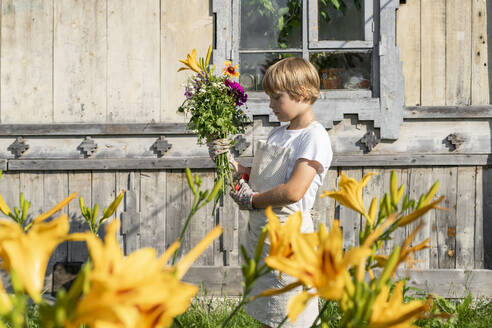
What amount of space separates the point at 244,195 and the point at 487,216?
Result: 2.25m

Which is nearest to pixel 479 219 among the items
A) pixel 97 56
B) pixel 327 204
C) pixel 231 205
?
pixel 327 204

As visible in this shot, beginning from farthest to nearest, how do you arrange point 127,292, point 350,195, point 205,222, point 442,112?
point 205,222
point 442,112
point 350,195
point 127,292

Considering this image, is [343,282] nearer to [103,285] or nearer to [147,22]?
[103,285]

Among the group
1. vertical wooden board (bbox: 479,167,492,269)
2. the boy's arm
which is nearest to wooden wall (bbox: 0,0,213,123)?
the boy's arm

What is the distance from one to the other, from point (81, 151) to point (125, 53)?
75 centimetres

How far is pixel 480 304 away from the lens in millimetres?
3234

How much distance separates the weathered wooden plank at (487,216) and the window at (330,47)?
2.36ft

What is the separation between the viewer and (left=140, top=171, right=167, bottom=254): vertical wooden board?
3.49 m

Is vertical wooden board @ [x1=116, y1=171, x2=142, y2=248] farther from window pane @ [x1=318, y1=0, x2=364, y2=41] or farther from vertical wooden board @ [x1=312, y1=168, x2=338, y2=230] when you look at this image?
window pane @ [x1=318, y1=0, x2=364, y2=41]

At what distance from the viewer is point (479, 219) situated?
347 cm

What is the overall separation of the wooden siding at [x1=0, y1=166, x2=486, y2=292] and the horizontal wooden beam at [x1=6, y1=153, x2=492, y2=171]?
6cm

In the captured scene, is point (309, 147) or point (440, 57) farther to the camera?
point (440, 57)

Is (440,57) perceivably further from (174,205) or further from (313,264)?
(313,264)

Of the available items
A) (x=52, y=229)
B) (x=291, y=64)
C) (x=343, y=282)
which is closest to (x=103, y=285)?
(x=52, y=229)
